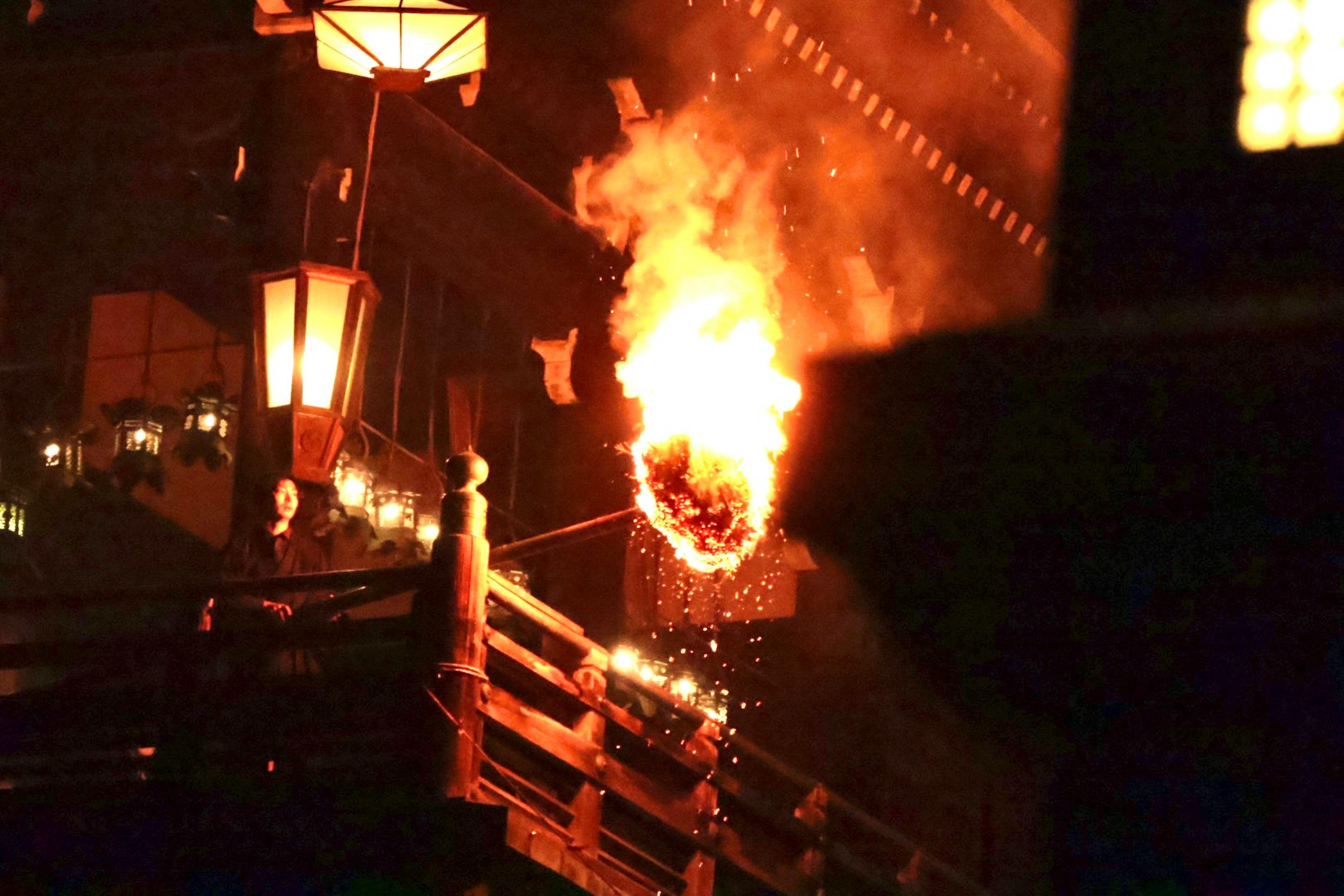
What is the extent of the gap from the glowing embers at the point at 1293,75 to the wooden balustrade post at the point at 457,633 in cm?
656

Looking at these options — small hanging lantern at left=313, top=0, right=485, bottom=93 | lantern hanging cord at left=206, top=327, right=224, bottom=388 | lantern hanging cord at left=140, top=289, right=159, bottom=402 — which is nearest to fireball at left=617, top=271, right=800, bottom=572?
small hanging lantern at left=313, top=0, right=485, bottom=93

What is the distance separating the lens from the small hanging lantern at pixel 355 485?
14.0m

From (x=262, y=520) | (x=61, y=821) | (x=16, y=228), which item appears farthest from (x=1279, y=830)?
(x=16, y=228)

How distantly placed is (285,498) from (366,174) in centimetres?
294

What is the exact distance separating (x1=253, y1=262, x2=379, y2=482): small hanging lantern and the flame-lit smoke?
2.43 m

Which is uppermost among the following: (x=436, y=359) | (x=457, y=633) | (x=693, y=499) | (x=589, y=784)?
(x=436, y=359)

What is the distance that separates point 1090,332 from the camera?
46.1 ft

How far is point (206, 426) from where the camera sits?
13484 millimetres

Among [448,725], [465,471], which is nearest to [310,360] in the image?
[465,471]

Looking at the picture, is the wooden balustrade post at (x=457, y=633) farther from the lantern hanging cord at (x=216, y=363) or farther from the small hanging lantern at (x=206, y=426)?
the lantern hanging cord at (x=216, y=363)

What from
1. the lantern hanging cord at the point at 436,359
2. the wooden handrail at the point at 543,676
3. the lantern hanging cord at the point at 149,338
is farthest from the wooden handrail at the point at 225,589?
the lantern hanging cord at the point at 149,338

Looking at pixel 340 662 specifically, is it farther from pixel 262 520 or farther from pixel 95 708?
pixel 95 708

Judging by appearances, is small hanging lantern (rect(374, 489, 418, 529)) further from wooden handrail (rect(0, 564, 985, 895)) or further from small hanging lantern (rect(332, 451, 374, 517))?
wooden handrail (rect(0, 564, 985, 895))

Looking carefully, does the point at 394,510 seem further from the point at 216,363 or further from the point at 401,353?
the point at 216,363
